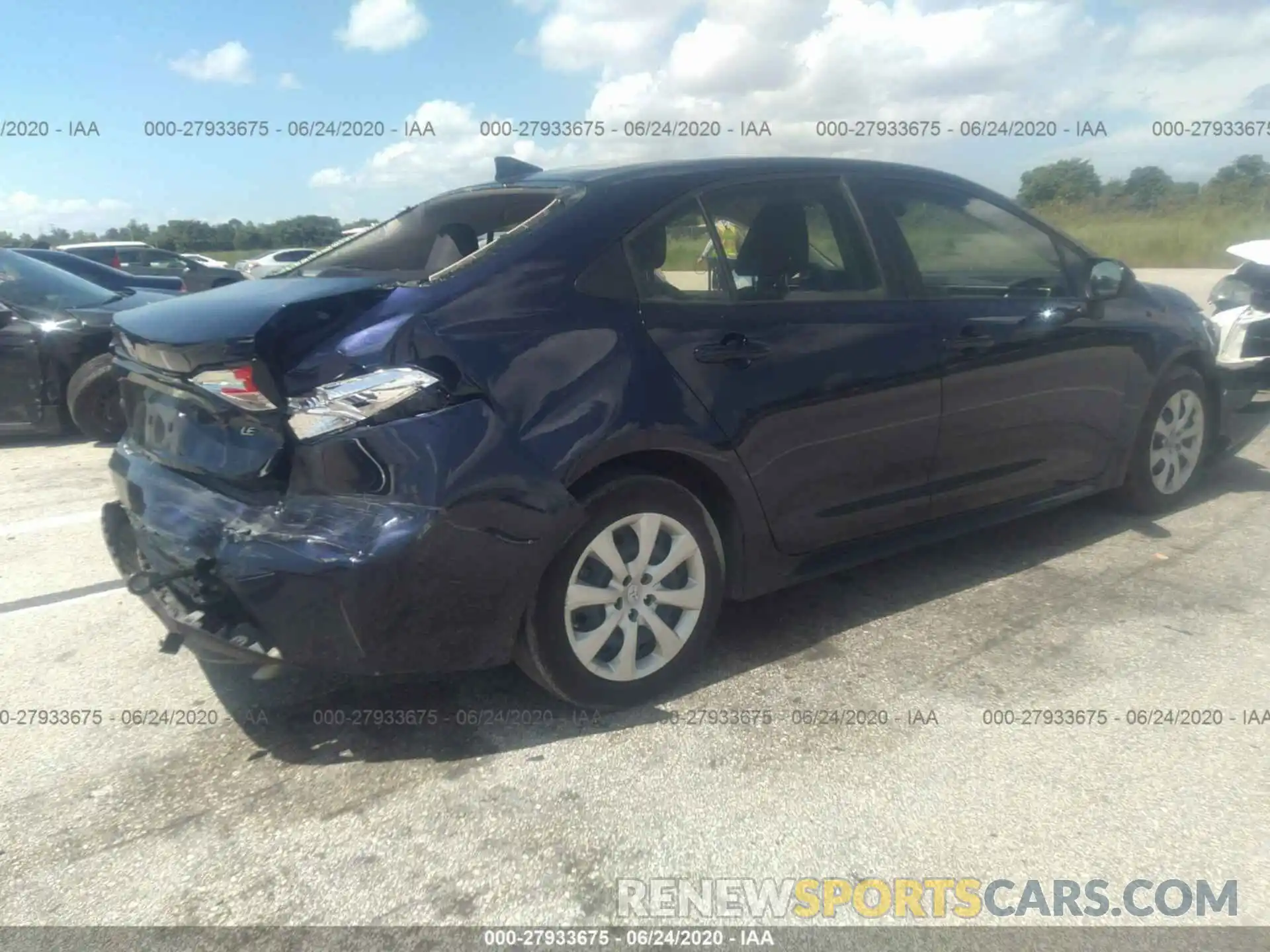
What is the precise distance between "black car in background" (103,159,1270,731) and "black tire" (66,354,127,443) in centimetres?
409

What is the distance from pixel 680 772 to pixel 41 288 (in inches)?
273

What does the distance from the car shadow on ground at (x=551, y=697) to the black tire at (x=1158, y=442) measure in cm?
46

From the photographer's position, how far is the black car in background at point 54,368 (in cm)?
711

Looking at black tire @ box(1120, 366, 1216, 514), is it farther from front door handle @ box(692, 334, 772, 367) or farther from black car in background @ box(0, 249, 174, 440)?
black car in background @ box(0, 249, 174, 440)

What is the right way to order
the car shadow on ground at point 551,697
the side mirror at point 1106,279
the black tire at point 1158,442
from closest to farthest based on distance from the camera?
the car shadow on ground at point 551,697, the side mirror at point 1106,279, the black tire at point 1158,442

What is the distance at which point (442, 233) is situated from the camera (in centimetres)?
355

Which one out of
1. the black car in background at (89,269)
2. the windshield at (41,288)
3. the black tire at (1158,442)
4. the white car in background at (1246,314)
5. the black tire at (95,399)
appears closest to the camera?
the black tire at (1158,442)

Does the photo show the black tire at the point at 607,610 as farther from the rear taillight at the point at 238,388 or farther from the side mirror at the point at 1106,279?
the side mirror at the point at 1106,279

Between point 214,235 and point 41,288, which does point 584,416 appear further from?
point 214,235

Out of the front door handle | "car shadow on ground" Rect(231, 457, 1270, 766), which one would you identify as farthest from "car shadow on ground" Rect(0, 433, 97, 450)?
the front door handle

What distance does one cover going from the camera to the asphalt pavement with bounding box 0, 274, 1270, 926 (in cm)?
245

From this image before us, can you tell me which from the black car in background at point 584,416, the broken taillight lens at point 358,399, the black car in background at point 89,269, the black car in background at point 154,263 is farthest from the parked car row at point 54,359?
the black car in background at point 154,263

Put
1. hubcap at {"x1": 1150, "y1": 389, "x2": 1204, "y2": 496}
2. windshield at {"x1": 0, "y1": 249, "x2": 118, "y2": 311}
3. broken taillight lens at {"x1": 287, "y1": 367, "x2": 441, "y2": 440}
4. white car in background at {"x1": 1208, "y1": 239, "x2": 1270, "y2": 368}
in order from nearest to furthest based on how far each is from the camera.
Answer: broken taillight lens at {"x1": 287, "y1": 367, "x2": 441, "y2": 440}
hubcap at {"x1": 1150, "y1": 389, "x2": 1204, "y2": 496}
white car in background at {"x1": 1208, "y1": 239, "x2": 1270, "y2": 368}
windshield at {"x1": 0, "y1": 249, "x2": 118, "y2": 311}

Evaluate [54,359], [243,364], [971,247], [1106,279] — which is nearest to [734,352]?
[243,364]
